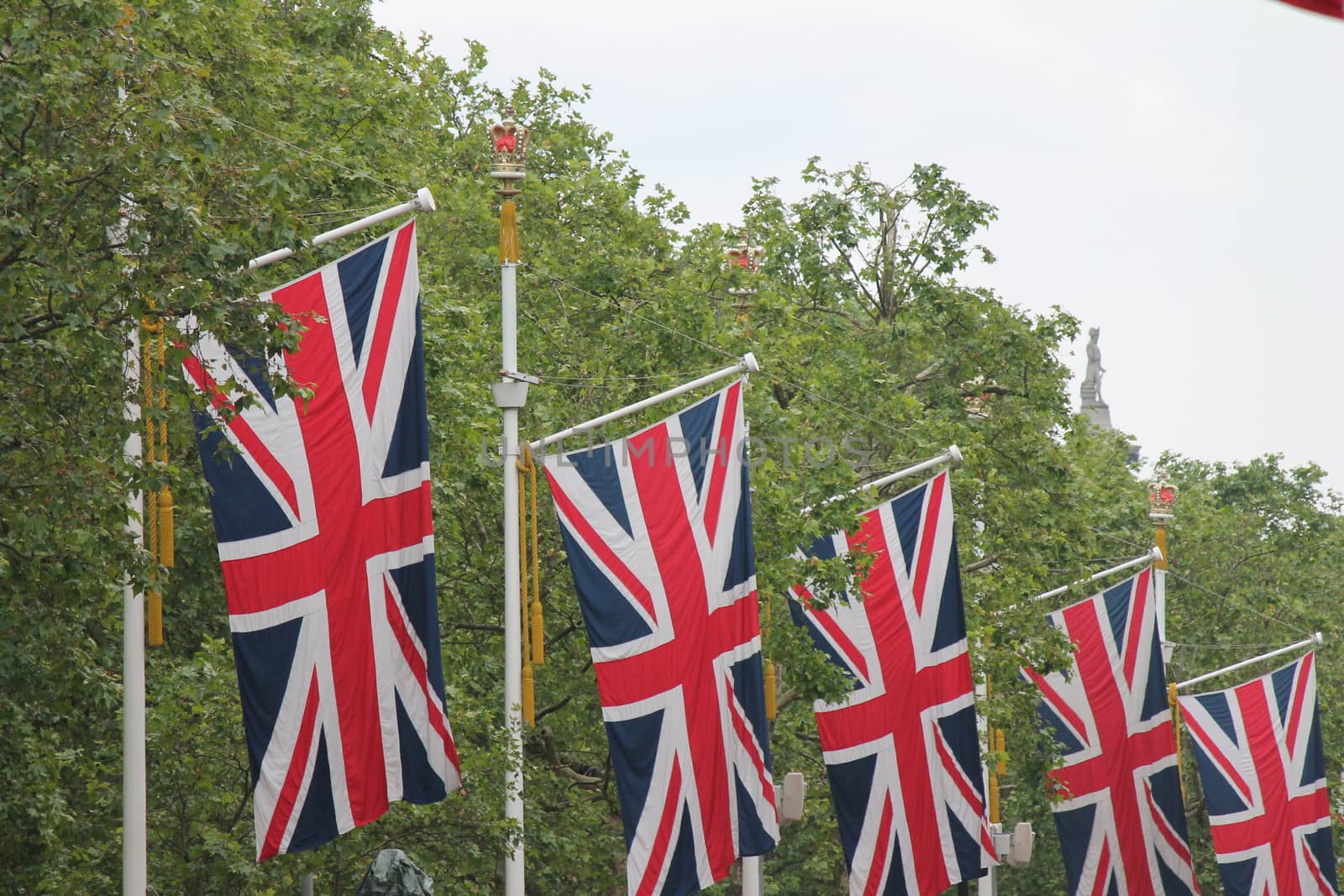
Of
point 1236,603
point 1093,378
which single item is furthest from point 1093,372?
point 1236,603

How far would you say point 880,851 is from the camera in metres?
22.4

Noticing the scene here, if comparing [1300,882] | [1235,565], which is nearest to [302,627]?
[1300,882]

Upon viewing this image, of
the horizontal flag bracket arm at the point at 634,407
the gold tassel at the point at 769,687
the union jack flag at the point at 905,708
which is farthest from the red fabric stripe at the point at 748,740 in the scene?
the gold tassel at the point at 769,687

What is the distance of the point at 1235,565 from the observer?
4881cm

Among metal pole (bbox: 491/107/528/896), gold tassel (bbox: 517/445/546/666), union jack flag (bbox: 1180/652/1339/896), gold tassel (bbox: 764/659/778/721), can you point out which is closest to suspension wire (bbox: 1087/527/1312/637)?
union jack flag (bbox: 1180/652/1339/896)

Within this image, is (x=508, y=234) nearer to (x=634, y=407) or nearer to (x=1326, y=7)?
(x=634, y=407)

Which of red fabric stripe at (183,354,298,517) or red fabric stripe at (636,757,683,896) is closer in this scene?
red fabric stripe at (183,354,298,517)

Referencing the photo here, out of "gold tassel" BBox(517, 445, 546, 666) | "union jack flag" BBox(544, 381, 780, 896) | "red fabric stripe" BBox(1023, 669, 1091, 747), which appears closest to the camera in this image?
"union jack flag" BBox(544, 381, 780, 896)

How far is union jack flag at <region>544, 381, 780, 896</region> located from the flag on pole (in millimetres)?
13423

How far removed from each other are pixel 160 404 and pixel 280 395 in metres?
1.19

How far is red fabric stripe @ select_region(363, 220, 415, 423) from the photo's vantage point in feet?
46.6

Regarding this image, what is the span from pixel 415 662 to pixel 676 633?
4262mm

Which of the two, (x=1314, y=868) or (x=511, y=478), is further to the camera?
(x=1314, y=868)

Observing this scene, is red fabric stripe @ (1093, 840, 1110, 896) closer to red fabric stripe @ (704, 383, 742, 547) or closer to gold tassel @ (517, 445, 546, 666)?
gold tassel @ (517, 445, 546, 666)
